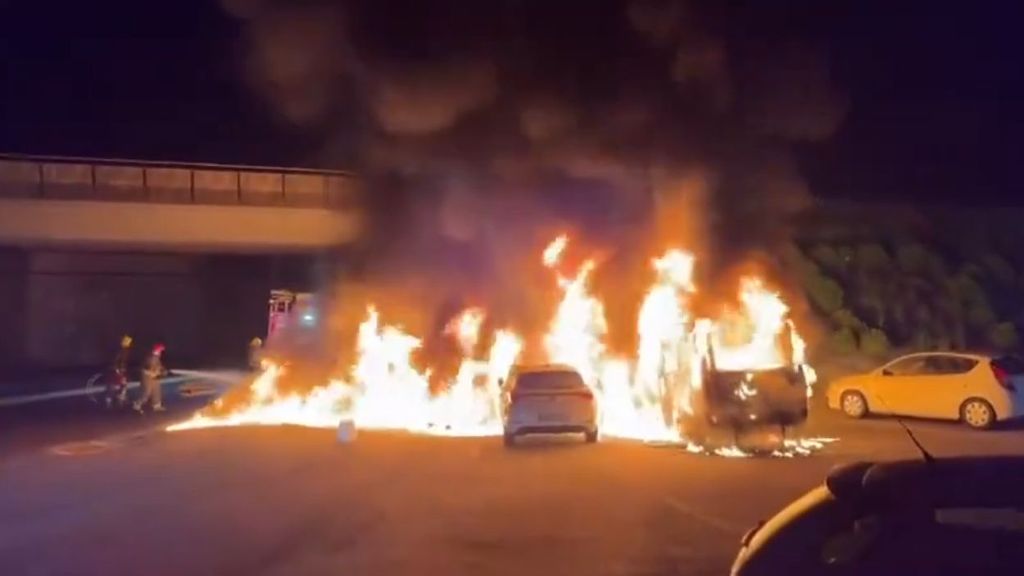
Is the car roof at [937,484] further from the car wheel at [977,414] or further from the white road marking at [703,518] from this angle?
the car wheel at [977,414]

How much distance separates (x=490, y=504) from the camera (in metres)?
15.1

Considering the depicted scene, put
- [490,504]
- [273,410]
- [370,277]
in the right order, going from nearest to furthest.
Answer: [490,504] → [273,410] → [370,277]

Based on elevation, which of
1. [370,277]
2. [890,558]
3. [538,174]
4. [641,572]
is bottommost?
[641,572]

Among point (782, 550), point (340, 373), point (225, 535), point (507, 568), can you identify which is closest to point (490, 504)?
point (225, 535)

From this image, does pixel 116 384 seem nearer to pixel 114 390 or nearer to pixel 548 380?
pixel 114 390

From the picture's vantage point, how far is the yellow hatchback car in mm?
22938

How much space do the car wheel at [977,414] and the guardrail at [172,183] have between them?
15449 millimetres

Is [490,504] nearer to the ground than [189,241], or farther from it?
nearer to the ground

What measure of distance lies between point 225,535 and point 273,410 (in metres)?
16.8

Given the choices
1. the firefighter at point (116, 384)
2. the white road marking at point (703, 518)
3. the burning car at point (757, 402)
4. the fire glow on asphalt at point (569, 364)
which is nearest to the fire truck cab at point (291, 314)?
the fire glow on asphalt at point (569, 364)

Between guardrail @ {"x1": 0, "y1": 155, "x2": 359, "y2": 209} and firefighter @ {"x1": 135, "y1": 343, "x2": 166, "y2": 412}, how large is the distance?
5.13 m

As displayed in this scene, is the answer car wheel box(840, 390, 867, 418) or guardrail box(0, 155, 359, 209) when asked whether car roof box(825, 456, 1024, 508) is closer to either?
car wheel box(840, 390, 867, 418)

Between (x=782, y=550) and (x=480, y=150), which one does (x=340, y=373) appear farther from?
(x=782, y=550)

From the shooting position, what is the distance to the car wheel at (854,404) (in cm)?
2531
